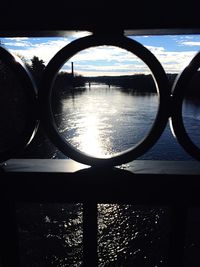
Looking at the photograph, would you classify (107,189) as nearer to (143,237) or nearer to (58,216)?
(143,237)

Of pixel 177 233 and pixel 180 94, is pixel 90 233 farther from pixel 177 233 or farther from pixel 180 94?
pixel 180 94

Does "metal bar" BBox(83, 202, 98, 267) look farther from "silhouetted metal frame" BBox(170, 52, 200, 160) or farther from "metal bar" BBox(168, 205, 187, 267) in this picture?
"silhouetted metal frame" BBox(170, 52, 200, 160)

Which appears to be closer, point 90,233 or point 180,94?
point 180,94

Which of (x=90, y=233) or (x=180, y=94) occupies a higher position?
(x=180, y=94)

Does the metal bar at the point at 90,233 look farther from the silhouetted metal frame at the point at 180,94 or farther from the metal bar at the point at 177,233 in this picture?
the silhouetted metal frame at the point at 180,94

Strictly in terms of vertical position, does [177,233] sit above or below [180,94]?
below

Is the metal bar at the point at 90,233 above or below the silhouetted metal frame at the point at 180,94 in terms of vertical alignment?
below

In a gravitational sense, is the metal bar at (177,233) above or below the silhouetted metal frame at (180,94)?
below

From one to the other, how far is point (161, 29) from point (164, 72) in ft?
1.03

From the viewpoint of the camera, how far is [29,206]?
91.1 ft

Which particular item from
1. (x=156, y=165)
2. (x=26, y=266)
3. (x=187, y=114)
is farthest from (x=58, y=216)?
(x=187, y=114)

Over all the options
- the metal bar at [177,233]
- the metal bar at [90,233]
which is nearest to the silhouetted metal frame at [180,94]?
the metal bar at [177,233]

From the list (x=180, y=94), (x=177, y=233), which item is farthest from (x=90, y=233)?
(x=180, y=94)

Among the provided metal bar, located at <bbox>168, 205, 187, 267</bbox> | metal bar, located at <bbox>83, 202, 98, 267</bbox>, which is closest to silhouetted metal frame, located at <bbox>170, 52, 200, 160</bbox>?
metal bar, located at <bbox>168, 205, 187, 267</bbox>
